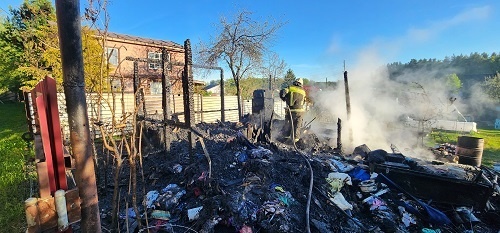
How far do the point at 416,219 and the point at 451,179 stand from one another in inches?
46.0

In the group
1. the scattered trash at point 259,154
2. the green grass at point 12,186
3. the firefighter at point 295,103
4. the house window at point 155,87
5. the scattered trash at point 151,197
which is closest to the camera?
the scattered trash at point 151,197

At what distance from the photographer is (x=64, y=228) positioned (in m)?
1.17

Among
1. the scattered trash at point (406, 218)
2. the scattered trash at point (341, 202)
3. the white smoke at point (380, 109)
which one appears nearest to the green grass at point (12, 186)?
the scattered trash at point (341, 202)

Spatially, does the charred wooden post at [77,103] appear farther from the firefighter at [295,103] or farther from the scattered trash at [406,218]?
the firefighter at [295,103]

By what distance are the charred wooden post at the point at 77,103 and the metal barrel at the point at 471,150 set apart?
998cm

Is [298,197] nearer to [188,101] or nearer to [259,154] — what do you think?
[259,154]

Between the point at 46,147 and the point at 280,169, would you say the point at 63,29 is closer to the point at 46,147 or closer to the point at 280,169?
the point at 46,147

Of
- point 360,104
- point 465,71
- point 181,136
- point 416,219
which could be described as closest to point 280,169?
point 416,219

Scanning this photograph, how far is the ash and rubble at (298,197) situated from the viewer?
132 inches

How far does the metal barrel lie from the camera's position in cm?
749

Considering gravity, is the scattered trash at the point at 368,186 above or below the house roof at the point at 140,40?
below

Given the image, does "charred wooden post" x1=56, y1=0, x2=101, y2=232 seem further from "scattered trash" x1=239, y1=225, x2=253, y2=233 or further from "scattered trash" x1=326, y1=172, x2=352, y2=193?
"scattered trash" x1=326, y1=172, x2=352, y2=193

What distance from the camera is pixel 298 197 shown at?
4.02m

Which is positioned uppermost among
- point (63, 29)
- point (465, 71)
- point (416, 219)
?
point (465, 71)
